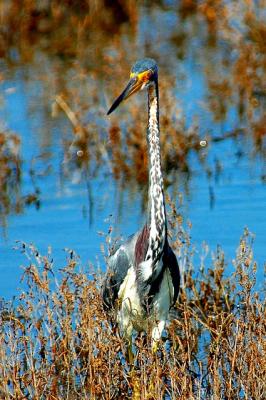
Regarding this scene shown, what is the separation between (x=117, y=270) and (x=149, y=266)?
0.62ft

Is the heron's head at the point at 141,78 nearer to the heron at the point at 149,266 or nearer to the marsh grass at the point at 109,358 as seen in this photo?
the heron at the point at 149,266

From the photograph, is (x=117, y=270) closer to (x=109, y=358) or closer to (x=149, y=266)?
(x=149, y=266)

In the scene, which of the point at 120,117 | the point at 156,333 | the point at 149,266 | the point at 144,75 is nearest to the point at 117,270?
the point at 149,266

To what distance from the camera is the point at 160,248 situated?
6250mm

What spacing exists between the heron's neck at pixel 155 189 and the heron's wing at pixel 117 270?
147 mm

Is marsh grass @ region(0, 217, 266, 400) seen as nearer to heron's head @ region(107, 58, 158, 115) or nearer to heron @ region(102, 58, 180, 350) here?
heron @ region(102, 58, 180, 350)

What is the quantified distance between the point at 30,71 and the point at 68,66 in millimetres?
480

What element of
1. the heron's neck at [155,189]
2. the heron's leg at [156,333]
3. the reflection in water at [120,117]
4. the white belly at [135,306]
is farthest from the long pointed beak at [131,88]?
the reflection in water at [120,117]

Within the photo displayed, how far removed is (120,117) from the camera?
10750mm

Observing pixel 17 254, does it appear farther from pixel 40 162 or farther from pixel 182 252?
pixel 40 162

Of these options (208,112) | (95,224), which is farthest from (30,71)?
(95,224)

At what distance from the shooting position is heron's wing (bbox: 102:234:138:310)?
629 cm

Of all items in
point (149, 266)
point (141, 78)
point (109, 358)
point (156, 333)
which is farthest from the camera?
point (141, 78)

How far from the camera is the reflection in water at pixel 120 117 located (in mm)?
9328
